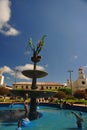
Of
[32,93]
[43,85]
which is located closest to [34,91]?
[32,93]

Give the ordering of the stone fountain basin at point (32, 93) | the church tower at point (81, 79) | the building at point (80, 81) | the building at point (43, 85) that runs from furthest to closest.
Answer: the building at point (43, 85) < the church tower at point (81, 79) < the building at point (80, 81) < the stone fountain basin at point (32, 93)

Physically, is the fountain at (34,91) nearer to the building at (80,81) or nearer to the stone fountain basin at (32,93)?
the stone fountain basin at (32,93)

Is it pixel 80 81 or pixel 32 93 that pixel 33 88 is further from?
pixel 80 81

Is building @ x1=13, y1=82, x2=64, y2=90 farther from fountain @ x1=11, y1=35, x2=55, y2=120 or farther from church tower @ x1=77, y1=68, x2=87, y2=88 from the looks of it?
fountain @ x1=11, y1=35, x2=55, y2=120

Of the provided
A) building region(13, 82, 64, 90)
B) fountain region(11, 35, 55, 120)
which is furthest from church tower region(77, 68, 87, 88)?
fountain region(11, 35, 55, 120)

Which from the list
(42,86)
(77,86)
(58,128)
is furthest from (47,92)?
(42,86)

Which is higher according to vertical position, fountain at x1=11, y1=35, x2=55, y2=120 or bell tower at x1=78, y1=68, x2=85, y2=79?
bell tower at x1=78, y1=68, x2=85, y2=79

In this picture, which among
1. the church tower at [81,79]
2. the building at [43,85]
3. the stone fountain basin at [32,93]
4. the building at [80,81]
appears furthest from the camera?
the building at [43,85]

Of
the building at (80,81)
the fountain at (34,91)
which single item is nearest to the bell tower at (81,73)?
the building at (80,81)

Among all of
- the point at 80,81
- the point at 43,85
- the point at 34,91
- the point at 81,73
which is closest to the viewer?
the point at 34,91

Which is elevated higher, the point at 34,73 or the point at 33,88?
the point at 34,73

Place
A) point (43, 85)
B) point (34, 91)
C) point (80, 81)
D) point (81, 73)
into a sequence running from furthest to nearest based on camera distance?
point (43, 85)
point (81, 73)
point (80, 81)
point (34, 91)

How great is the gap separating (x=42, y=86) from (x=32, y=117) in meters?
84.1

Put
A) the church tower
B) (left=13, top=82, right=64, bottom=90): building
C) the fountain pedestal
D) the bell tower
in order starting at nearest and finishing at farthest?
1. the fountain pedestal
2. the church tower
3. the bell tower
4. (left=13, top=82, right=64, bottom=90): building
